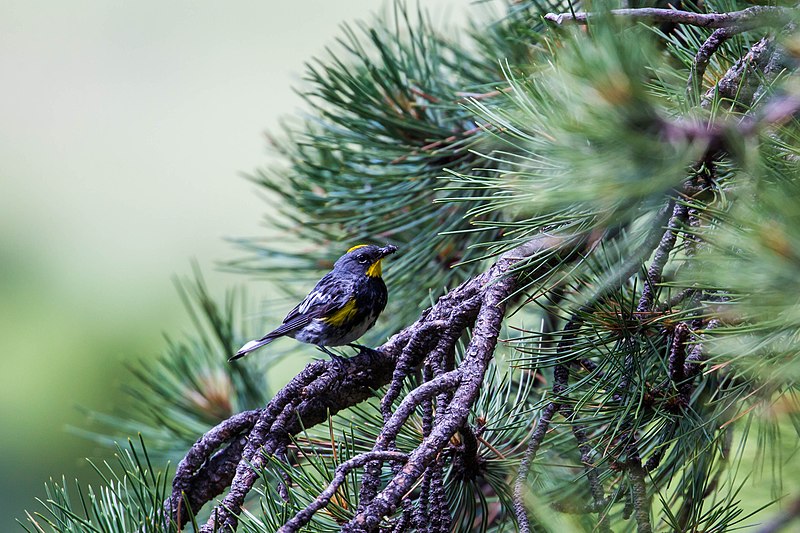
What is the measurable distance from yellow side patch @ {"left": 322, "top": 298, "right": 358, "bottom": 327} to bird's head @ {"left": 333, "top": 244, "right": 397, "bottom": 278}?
7cm

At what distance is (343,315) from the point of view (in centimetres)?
143

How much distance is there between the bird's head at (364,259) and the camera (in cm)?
131

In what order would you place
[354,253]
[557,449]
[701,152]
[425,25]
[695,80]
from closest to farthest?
1. [701,152]
2. [695,80]
3. [557,449]
4. [354,253]
5. [425,25]

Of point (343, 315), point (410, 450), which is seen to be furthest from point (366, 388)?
point (343, 315)

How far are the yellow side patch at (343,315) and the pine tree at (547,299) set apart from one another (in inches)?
3.0

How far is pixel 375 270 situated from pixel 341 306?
0.10 meters

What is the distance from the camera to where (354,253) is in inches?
52.4

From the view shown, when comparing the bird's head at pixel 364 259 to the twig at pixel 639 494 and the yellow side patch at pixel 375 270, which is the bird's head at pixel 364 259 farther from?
the twig at pixel 639 494

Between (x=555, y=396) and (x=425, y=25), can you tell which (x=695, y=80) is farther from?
(x=425, y=25)

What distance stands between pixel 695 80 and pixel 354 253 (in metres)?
0.79

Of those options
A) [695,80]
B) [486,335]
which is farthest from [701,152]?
[486,335]

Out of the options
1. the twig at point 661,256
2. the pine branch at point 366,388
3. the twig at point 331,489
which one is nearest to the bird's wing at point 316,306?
the pine branch at point 366,388

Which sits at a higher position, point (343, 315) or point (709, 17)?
point (709, 17)

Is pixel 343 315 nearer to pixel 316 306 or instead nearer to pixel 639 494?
pixel 316 306
